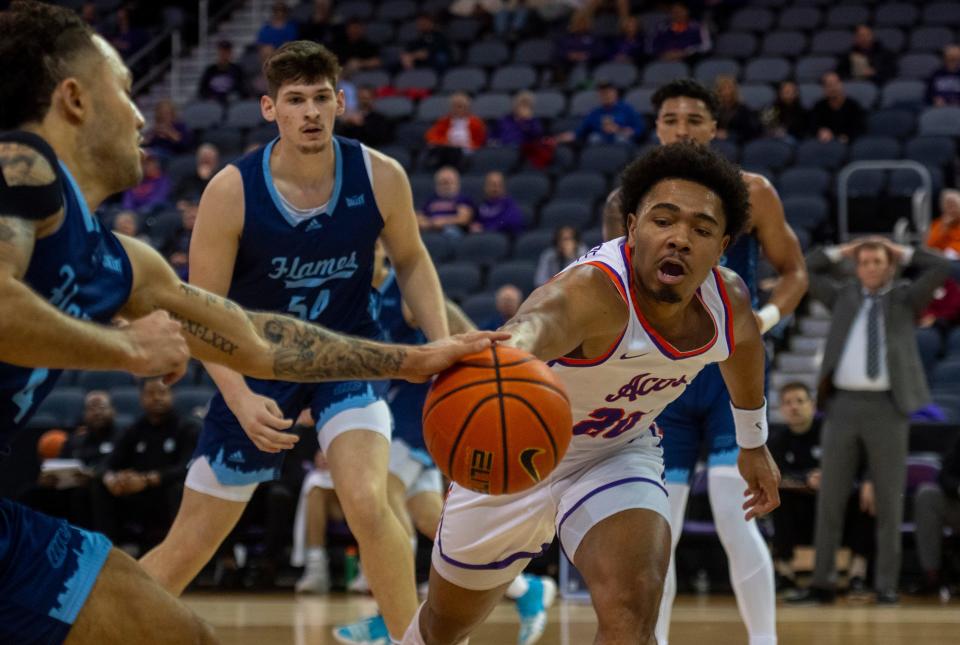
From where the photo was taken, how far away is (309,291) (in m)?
4.88

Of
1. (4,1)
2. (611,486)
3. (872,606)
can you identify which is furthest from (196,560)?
(4,1)

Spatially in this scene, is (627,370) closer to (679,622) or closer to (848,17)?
(679,622)

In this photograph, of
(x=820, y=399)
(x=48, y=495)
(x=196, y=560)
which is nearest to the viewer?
(x=196, y=560)

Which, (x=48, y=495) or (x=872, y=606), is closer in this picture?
(x=872, y=606)

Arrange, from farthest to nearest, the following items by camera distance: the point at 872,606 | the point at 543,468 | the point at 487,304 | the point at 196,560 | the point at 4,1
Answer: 1. the point at 4,1
2. the point at 487,304
3. the point at 872,606
4. the point at 196,560
5. the point at 543,468

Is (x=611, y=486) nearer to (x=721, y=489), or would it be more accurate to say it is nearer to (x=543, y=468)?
(x=543, y=468)

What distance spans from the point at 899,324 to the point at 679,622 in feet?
9.22

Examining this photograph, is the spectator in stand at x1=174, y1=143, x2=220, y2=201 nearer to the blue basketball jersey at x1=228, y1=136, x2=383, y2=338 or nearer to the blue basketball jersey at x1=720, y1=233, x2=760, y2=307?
the blue basketball jersey at x1=720, y1=233, x2=760, y2=307

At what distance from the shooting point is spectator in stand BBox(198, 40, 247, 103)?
16.9 m

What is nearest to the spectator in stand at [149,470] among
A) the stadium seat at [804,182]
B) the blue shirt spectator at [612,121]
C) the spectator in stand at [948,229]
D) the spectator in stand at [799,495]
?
the spectator in stand at [799,495]

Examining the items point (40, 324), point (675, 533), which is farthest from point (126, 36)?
point (40, 324)

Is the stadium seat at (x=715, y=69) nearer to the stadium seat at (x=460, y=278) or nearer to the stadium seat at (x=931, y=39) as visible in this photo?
the stadium seat at (x=931, y=39)

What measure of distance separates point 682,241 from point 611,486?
0.74 metres

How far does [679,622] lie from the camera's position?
7.55 meters
